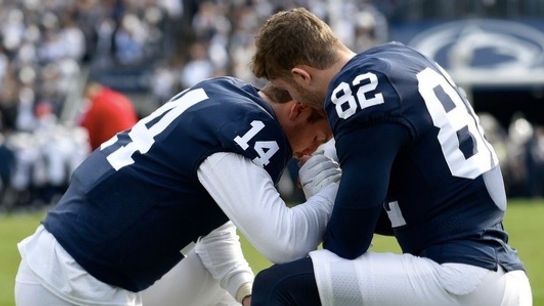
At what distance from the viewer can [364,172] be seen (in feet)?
13.1

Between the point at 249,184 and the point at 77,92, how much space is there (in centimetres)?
1843

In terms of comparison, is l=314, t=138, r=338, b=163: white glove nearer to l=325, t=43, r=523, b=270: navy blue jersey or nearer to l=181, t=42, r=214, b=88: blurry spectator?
l=325, t=43, r=523, b=270: navy blue jersey

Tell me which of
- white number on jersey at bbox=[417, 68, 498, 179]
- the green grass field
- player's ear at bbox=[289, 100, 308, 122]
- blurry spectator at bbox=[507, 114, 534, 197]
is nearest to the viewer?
white number on jersey at bbox=[417, 68, 498, 179]

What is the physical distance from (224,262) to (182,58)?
17.6 metres

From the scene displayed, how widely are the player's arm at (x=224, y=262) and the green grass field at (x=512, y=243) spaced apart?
3.23 metres

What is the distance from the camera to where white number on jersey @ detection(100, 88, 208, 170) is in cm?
449

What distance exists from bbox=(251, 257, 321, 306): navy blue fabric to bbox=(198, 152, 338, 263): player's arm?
0.11m

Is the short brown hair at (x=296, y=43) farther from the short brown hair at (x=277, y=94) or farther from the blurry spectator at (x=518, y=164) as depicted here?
the blurry spectator at (x=518, y=164)

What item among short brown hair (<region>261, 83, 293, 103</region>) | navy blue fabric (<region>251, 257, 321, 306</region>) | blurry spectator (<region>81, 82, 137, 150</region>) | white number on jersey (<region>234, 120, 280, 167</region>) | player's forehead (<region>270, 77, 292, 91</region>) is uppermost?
player's forehead (<region>270, 77, 292, 91</region>)

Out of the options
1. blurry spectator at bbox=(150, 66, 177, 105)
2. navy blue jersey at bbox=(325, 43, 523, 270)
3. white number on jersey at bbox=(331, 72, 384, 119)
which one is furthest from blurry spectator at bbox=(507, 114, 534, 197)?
white number on jersey at bbox=(331, 72, 384, 119)

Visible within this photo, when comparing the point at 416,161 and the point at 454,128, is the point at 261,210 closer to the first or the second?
the point at 416,161

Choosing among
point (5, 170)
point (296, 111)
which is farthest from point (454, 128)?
point (5, 170)

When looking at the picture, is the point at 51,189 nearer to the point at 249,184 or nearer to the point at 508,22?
the point at 508,22

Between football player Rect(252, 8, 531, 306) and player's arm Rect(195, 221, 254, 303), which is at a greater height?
football player Rect(252, 8, 531, 306)
